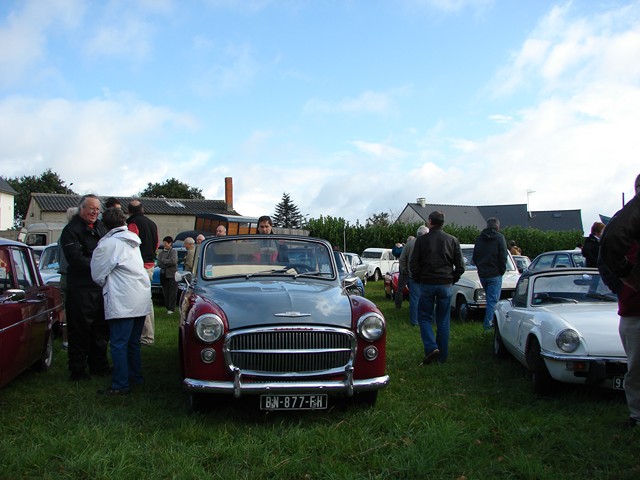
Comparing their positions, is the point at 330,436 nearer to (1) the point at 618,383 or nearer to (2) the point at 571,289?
(1) the point at 618,383

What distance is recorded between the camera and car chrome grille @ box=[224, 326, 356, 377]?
15.1 feet

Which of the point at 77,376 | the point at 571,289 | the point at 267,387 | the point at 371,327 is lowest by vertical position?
the point at 77,376

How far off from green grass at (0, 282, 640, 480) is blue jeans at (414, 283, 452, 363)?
908 mm

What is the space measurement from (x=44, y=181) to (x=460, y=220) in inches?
2027

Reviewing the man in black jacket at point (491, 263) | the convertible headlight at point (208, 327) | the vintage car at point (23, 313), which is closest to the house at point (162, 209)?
the man in black jacket at point (491, 263)

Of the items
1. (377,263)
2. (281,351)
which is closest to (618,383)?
(281,351)

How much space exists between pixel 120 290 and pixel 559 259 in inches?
377

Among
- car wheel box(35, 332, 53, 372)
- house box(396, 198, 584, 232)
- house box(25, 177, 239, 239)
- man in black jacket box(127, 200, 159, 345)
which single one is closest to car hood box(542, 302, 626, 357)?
man in black jacket box(127, 200, 159, 345)

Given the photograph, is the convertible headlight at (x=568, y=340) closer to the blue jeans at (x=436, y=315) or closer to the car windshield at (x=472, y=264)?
the blue jeans at (x=436, y=315)

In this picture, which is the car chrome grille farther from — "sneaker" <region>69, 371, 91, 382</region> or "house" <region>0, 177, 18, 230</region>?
"house" <region>0, 177, 18, 230</region>

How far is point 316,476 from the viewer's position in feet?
12.3

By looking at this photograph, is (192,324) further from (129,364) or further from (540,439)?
(540,439)

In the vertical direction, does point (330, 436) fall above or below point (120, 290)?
below

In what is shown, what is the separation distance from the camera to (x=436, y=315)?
274 inches
